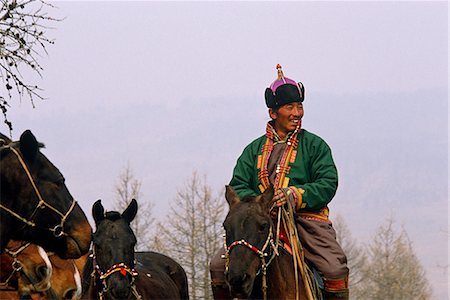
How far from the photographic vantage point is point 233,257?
23.0ft

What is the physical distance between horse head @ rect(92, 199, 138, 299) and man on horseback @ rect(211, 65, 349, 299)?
1462 millimetres

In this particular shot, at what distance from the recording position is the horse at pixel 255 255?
22.8ft

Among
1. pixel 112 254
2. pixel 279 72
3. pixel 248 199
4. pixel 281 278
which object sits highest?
pixel 279 72

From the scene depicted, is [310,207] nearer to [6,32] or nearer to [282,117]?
[282,117]

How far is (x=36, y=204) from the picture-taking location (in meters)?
5.48

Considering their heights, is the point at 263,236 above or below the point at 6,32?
below

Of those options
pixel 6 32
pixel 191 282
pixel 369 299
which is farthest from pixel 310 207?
pixel 369 299

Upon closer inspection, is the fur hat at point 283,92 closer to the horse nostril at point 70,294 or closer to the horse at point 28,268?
the horse nostril at point 70,294

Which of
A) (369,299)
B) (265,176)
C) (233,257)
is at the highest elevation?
(369,299)

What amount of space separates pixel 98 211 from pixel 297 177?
274 centimetres

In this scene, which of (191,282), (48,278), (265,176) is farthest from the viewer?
(191,282)

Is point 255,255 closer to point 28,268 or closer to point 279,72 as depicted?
point 28,268

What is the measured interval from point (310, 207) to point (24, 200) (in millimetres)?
3346

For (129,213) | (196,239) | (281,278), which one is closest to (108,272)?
(129,213)
